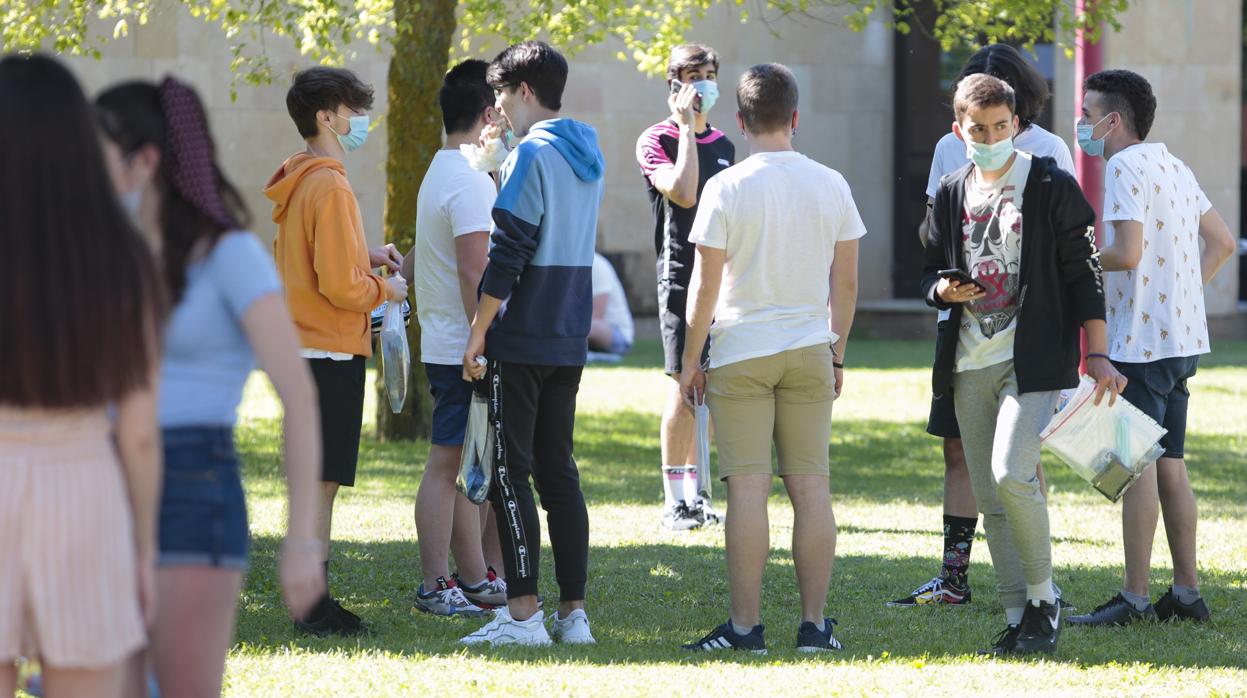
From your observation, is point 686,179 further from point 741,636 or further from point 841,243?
point 741,636

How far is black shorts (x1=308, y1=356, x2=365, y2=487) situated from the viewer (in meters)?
5.72

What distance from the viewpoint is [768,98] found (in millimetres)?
5434

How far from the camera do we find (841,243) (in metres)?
5.57

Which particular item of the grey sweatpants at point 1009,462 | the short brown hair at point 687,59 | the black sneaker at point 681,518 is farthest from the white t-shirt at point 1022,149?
the black sneaker at point 681,518

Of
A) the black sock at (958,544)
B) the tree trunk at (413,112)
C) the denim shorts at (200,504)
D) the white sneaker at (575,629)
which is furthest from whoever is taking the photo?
the tree trunk at (413,112)

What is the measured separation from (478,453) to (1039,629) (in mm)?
2033

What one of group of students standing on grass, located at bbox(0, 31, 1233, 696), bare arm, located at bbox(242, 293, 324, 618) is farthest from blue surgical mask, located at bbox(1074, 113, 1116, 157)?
bare arm, located at bbox(242, 293, 324, 618)

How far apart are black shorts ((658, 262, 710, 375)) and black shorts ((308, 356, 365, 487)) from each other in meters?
2.56

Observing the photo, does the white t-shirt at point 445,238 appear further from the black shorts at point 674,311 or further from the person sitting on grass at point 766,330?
the black shorts at point 674,311

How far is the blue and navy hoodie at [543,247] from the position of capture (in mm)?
5410

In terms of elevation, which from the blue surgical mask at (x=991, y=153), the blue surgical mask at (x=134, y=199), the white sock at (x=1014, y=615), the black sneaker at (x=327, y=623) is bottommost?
the black sneaker at (x=327, y=623)

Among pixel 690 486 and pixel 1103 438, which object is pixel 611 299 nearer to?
pixel 690 486

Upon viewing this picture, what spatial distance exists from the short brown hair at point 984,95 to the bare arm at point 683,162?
1082 mm

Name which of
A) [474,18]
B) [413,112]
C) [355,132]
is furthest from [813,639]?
[474,18]
